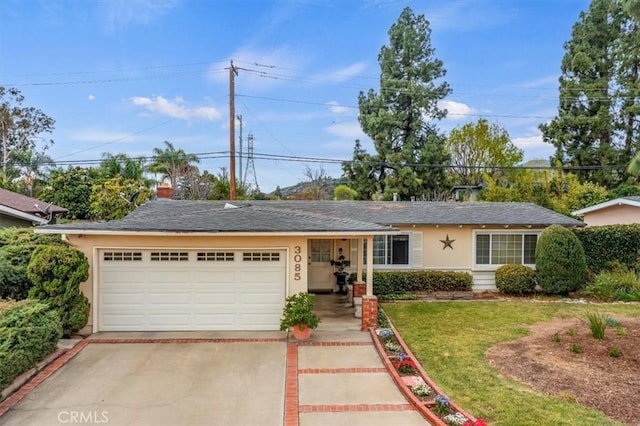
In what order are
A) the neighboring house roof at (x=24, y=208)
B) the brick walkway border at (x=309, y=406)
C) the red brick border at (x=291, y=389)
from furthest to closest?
the neighboring house roof at (x=24, y=208) → the brick walkway border at (x=309, y=406) → the red brick border at (x=291, y=389)

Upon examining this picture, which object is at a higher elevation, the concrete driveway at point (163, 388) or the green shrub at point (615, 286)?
the green shrub at point (615, 286)

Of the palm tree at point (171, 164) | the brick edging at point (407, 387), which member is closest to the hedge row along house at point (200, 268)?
the brick edging at point (407, 387)

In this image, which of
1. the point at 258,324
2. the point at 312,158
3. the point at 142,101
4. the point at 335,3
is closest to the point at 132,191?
the point at 142,101

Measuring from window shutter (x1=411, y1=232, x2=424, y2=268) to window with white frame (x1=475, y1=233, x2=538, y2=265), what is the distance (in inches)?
83.7

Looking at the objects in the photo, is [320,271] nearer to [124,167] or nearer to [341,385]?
[341,385]

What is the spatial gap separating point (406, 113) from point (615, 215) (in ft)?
54.6

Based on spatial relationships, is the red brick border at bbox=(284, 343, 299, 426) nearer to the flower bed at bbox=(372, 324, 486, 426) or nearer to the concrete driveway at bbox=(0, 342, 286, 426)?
the concrete driveway at bbox=(0, 342, 286, 426)

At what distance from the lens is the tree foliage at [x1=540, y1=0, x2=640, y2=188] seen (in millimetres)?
29703

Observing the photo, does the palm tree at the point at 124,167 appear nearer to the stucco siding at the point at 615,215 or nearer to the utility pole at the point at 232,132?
the utility pole at the point at 232,132

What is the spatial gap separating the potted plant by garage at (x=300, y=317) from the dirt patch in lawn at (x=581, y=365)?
150 inches

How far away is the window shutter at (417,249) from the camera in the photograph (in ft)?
47.7

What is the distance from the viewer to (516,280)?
14.0m

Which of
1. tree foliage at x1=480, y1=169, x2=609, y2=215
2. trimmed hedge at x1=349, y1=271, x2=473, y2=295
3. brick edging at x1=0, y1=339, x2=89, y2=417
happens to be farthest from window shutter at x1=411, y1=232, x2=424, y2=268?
tree foliage at x1=480, y1=169, x2=609, y2=215

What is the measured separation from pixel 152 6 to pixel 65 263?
10.9 m
